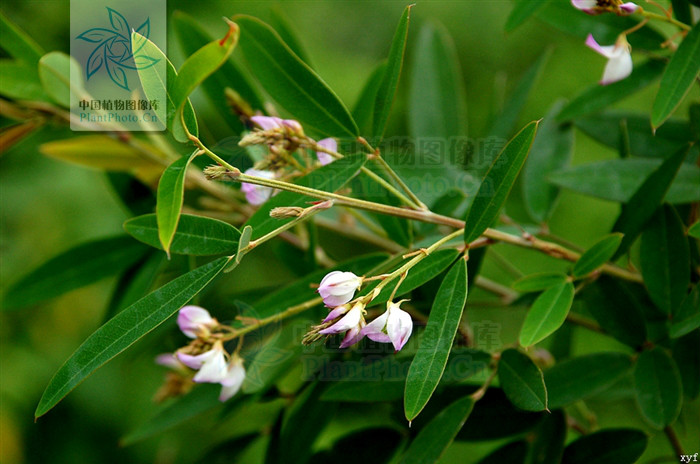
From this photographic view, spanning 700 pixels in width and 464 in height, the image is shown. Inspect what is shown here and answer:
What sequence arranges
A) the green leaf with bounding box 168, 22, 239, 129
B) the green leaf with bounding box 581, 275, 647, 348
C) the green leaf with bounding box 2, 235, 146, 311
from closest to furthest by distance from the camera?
the green leaf with bounding box 168, 22, 239, 129 < the green leaf with bounding box 581, 275, 647, 348 < the green leaf with bounding box 2, 235, 146, 311

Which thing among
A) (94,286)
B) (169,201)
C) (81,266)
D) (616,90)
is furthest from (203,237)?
(94,286)

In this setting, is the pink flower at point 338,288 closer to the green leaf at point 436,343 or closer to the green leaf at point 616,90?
the green leaf at point 436,343

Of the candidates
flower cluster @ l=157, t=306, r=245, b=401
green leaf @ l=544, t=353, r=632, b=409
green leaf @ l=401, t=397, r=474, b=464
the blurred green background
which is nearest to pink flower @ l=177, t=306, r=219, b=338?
flower cluster @ l=157, t=306, r=245, b=401

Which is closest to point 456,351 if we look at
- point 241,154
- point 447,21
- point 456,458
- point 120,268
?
point 241,154

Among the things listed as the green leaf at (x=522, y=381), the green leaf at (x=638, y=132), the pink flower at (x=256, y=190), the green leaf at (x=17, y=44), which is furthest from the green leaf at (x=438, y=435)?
the green leaf at (x=17, y=44)

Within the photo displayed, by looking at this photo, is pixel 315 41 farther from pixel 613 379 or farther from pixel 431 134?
pixel 613 379

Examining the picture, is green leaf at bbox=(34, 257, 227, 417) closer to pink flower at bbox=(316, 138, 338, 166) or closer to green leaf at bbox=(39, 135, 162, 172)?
pink flower at bbox=(316, 138, 338, 166)
